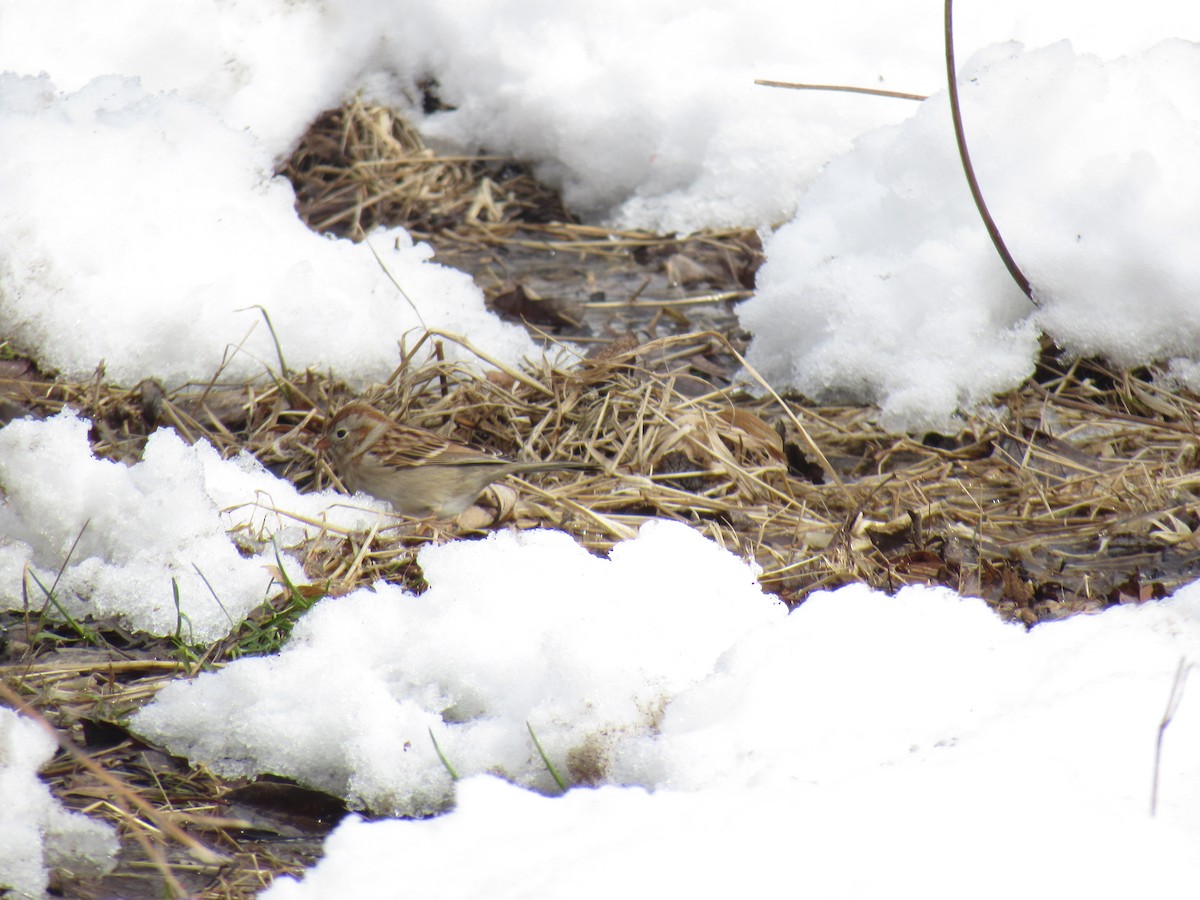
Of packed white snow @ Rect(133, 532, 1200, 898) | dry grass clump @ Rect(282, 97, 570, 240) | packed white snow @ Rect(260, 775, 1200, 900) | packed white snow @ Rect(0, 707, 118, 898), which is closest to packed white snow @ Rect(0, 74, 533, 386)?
dry grass clump @ Rect(282, 97, 570, 240)

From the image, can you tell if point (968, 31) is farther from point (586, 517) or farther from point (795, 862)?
point (795, 862)

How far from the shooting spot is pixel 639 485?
3.34m

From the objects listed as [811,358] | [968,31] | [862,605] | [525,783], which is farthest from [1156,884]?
[968,31]

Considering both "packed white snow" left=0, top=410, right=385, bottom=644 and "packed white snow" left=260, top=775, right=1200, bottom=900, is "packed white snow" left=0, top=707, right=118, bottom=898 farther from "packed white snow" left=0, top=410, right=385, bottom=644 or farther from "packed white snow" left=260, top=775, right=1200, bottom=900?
"packed white snow" left=0, top=410, right=385, bottom=644

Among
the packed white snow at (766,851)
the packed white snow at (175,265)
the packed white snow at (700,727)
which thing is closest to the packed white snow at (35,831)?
the packed white snow at (700,727)

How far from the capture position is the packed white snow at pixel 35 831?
6.13ft

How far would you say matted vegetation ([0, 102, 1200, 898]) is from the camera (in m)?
2.22

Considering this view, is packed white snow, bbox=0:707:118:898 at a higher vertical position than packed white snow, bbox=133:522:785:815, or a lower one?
higher

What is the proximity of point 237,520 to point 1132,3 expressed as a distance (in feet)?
15.5

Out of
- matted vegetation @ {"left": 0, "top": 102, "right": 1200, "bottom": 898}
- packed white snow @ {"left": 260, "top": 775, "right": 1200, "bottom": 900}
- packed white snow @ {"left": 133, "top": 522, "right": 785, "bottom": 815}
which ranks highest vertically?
packed white snow @ {"left": 260, "top": 775, "right": 1200, "bottom": 900}

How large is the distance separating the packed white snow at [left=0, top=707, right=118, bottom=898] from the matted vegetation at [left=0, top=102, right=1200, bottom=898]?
0.06 m

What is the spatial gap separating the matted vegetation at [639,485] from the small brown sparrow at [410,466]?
0.25 ft

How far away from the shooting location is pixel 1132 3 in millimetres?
5469

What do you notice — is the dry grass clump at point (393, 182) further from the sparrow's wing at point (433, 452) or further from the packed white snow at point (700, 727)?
the packed white snow at point (700, 727)
